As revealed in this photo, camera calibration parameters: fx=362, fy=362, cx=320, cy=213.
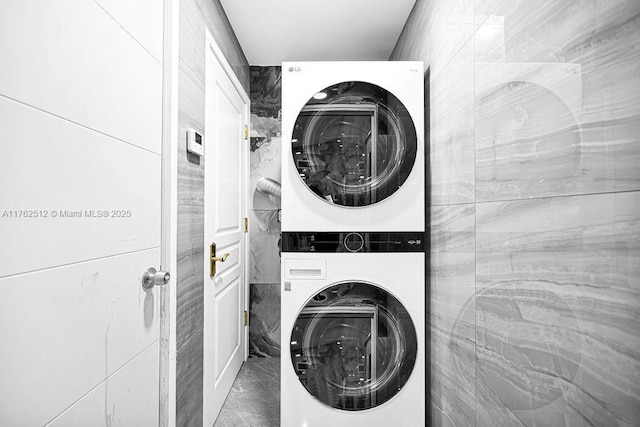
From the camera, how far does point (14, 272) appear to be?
0.69 meters

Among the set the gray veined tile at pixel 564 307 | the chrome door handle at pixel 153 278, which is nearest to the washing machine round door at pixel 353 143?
the gray veined tile at pixel 564 307

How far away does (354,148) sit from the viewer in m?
1.70

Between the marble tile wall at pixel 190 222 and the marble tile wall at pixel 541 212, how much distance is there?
1.09 metres

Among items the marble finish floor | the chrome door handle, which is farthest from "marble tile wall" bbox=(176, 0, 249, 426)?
the marble finish floor

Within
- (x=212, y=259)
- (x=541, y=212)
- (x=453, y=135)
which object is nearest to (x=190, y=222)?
(x=212, y=259)

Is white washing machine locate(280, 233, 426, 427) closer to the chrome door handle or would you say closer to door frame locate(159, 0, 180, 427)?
door frame locate(159, 0, 180, 427)

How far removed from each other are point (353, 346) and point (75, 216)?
4.23ft

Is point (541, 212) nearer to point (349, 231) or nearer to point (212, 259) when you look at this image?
point (349, 231)

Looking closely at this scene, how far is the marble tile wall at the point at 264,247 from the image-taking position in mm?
2879

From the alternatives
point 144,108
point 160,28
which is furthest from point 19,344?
point 160,28

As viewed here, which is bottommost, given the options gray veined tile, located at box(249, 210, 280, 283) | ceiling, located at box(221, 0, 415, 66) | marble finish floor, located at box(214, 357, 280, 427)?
marble finish floor, located at box(214, 357, 280, 427)

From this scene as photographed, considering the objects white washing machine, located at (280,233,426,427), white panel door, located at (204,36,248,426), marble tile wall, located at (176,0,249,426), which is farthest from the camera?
white panel door, located at (204,36,248,426)

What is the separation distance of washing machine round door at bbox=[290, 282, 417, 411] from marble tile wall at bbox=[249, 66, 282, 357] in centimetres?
122

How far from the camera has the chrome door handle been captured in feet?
3.91
